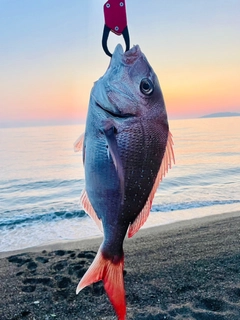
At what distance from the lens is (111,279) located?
2.12 metres

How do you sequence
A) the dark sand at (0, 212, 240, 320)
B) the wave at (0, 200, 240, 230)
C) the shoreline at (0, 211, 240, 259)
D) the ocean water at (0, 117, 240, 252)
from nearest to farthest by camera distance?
the dark sand at (0, 212, 240, 320), the shoreline at (0, 211, 240, 259), the ocean water at (0, 117, 240, 252), the wave at (0, 200, 240, 230)

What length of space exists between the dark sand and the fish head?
3.36m

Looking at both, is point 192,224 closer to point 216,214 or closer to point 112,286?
point 216,214

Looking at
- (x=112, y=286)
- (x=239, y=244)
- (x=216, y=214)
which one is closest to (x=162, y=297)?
(x=239, y=244)

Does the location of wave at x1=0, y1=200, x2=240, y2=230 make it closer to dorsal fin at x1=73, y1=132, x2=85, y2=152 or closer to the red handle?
dorsal fin at x1=73, y1=132, x2=85, y2=152

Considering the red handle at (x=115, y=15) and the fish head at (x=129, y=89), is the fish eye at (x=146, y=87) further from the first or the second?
the red handle at (x=115, y=15)

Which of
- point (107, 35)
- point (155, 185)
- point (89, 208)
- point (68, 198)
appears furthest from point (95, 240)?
point (107, 35)

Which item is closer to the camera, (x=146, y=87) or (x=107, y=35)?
(x=146, y=87)

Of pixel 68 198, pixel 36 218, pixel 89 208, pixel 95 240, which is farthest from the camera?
pixel 68 198

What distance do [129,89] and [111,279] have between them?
41.7 inches

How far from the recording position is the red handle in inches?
83.1

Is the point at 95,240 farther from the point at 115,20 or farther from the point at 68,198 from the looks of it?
the point at 115,20

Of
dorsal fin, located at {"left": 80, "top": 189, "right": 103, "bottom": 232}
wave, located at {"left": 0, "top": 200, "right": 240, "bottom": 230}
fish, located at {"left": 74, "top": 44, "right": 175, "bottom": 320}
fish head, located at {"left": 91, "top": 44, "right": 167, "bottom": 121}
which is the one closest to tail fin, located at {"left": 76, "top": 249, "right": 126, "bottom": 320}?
fish, located at {"left": 74, "top": 44, "right": 175, "bottom": 320}

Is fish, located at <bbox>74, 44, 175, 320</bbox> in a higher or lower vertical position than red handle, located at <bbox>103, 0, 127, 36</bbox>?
lower
